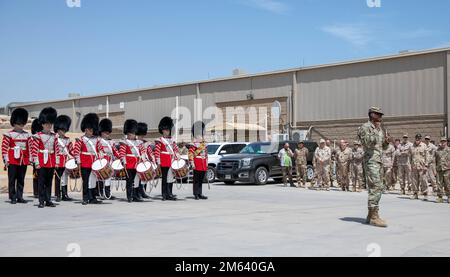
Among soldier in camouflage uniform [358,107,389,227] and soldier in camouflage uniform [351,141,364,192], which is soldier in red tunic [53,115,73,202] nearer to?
soldier in camouflage uniform [358,107,389,227]

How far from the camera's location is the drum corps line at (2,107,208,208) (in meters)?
13.1

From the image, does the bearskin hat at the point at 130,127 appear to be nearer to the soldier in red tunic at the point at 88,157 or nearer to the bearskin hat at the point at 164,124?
the bearskin hat at the point at 164,124

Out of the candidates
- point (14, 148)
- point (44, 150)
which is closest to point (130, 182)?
point (44, 150)

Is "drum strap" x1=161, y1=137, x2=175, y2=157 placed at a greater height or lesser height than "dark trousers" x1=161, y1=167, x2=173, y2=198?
greater

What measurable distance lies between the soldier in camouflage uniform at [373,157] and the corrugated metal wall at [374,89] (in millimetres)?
18149

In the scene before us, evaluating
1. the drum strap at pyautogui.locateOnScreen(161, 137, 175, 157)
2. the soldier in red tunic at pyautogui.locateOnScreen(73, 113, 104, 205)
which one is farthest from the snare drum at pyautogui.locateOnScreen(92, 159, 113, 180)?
the drum strap at pyautogui.locateOnScreen(161, 137, 175, 157)

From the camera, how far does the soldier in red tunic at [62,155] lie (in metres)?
14.0

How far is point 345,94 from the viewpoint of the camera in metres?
A: 30.7

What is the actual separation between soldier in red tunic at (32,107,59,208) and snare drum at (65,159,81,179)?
0.96 metres

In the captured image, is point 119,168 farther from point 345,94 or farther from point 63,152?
Result: point 345,94

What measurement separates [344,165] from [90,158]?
403 inches

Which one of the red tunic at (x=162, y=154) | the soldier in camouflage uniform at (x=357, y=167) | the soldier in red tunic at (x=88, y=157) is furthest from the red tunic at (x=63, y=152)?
the soldier in camouflage uniform at (x=357, y=167)
